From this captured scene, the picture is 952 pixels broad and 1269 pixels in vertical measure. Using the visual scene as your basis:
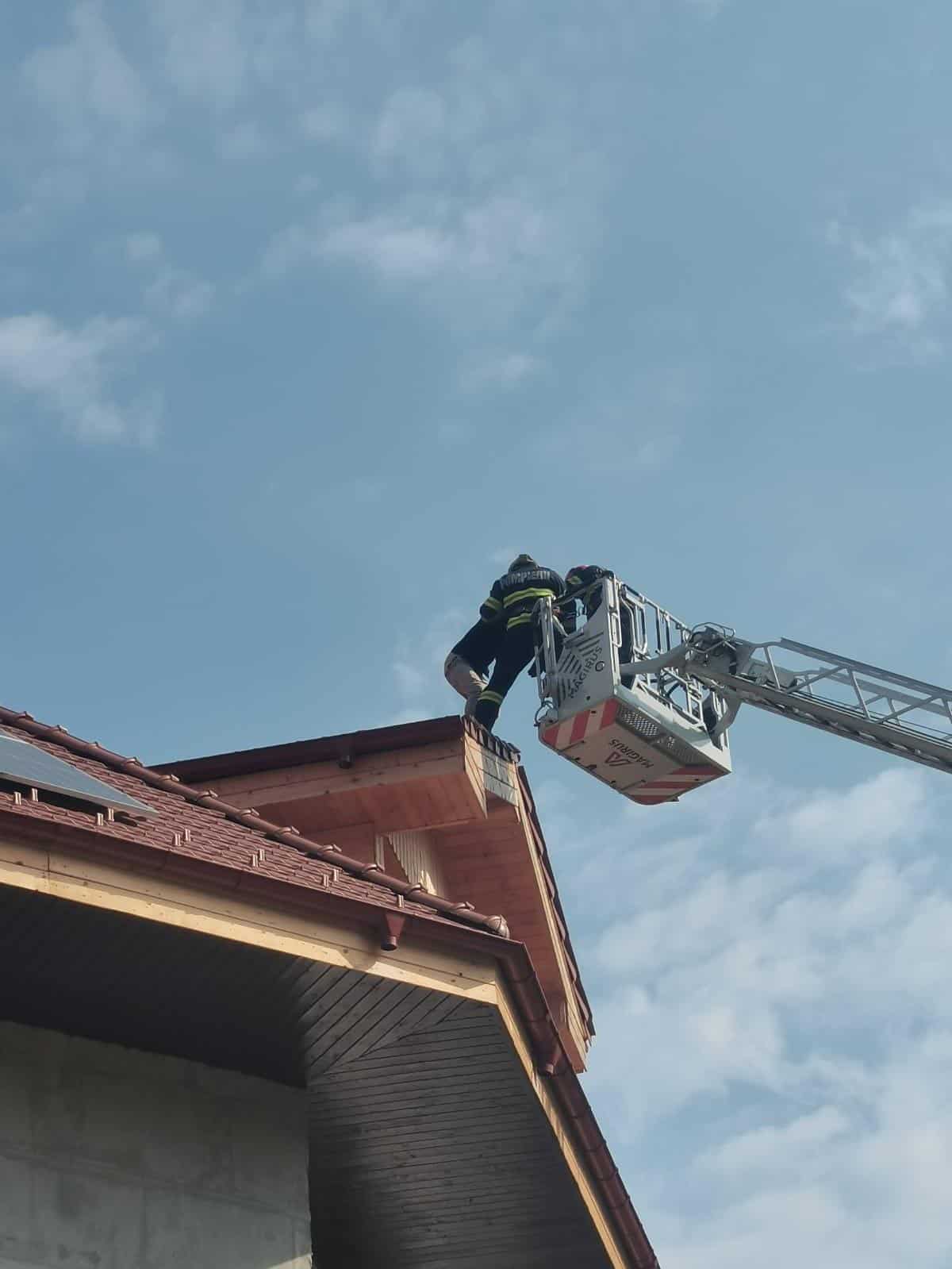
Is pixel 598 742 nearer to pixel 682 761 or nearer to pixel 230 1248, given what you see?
pixel 682 761

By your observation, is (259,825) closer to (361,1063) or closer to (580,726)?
(361,1063)

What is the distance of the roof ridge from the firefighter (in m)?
8.65

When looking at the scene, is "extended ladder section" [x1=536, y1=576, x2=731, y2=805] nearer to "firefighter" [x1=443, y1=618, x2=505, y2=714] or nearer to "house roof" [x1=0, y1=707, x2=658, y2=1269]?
"firefighter" [x1=443, y1=618, x2=505, y2=714]

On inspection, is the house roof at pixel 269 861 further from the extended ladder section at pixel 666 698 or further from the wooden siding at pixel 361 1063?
the extended ladder section at pixel 666 698

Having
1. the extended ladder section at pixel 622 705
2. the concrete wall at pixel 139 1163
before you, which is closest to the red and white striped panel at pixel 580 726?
the extended ladder section at pixel 622 705

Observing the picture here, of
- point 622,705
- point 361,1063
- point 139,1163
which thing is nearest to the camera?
point 139,1163

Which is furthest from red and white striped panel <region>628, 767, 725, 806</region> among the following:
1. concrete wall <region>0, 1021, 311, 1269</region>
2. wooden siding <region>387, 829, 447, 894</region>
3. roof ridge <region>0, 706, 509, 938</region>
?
concrete wall <region>0, 1021, 311, 1269</region>

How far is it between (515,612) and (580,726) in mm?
1422

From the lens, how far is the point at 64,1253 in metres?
8.52

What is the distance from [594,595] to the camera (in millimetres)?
20391

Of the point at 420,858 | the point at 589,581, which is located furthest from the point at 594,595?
the point at 420,858

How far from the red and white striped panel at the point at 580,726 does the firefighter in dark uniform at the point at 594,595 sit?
814 mm

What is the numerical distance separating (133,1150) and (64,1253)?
614mm

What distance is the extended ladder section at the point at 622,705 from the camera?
64.6 ft
